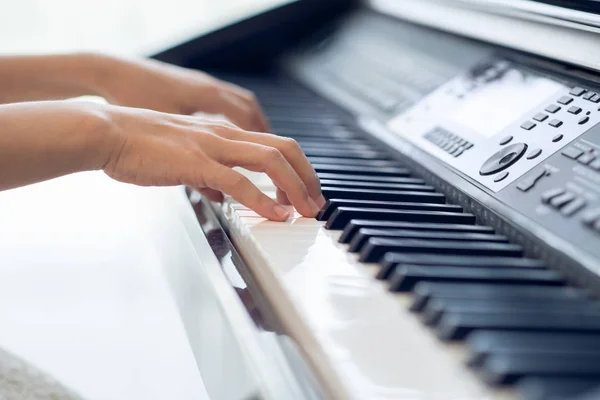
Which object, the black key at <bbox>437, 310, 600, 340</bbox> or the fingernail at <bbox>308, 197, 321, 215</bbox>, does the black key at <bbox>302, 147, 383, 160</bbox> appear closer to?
the fingernail at <bbox>308, 197, 321, 215</bbox>

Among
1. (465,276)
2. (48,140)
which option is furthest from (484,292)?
(48,140)

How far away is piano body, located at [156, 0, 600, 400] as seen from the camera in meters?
0.46

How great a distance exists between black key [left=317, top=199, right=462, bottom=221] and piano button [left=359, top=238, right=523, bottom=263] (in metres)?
0.11

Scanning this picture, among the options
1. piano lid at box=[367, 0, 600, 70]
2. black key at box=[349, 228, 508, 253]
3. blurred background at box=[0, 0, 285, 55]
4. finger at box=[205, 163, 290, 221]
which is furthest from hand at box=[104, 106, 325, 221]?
blurred background at box=[0, 0, 285, 55]

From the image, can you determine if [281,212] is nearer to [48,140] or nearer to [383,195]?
[383,195]

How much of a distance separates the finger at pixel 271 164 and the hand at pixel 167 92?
14.0 inches

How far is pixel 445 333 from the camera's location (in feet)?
1.60

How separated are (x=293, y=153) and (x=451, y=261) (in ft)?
0.77

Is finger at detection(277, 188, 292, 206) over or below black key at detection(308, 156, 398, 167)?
below

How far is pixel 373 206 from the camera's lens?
29.9 inches

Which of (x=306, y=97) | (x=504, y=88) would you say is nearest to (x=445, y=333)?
(x=504, y=88)

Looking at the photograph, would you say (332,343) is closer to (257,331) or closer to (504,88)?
(257,331)

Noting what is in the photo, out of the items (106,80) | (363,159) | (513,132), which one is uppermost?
(106,80)

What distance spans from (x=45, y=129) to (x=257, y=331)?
327 millimetres
